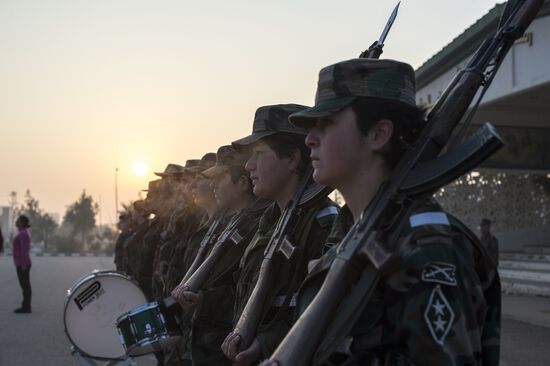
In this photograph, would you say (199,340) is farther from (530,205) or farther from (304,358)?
(530,205)

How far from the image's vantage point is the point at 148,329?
4633mm

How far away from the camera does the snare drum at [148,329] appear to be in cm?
462

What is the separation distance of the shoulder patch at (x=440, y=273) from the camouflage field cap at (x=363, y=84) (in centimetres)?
62

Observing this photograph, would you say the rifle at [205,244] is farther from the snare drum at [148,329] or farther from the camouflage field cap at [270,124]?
the camouflage field cap at [270,124]

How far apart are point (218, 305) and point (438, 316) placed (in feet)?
9.00

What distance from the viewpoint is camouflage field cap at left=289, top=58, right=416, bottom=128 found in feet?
7.04

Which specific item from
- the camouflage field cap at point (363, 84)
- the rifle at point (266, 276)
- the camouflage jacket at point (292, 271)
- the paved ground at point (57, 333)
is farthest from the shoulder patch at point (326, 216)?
the paved ground at point (57, 333)

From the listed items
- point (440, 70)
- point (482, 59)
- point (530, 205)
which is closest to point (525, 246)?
point (530, 205)

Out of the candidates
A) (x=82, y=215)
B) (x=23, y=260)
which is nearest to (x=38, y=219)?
(x=82, y=215)

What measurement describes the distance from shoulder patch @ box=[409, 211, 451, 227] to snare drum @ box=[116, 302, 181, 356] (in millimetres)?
3121

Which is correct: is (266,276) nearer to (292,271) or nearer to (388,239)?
(292,271)

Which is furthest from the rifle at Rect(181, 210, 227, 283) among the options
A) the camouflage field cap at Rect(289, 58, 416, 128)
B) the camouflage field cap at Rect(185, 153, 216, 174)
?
the camouflage field cap at Rect(289, 58, 416, 128)

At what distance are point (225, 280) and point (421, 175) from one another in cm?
259

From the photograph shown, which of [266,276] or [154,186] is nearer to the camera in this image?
[266,276]
